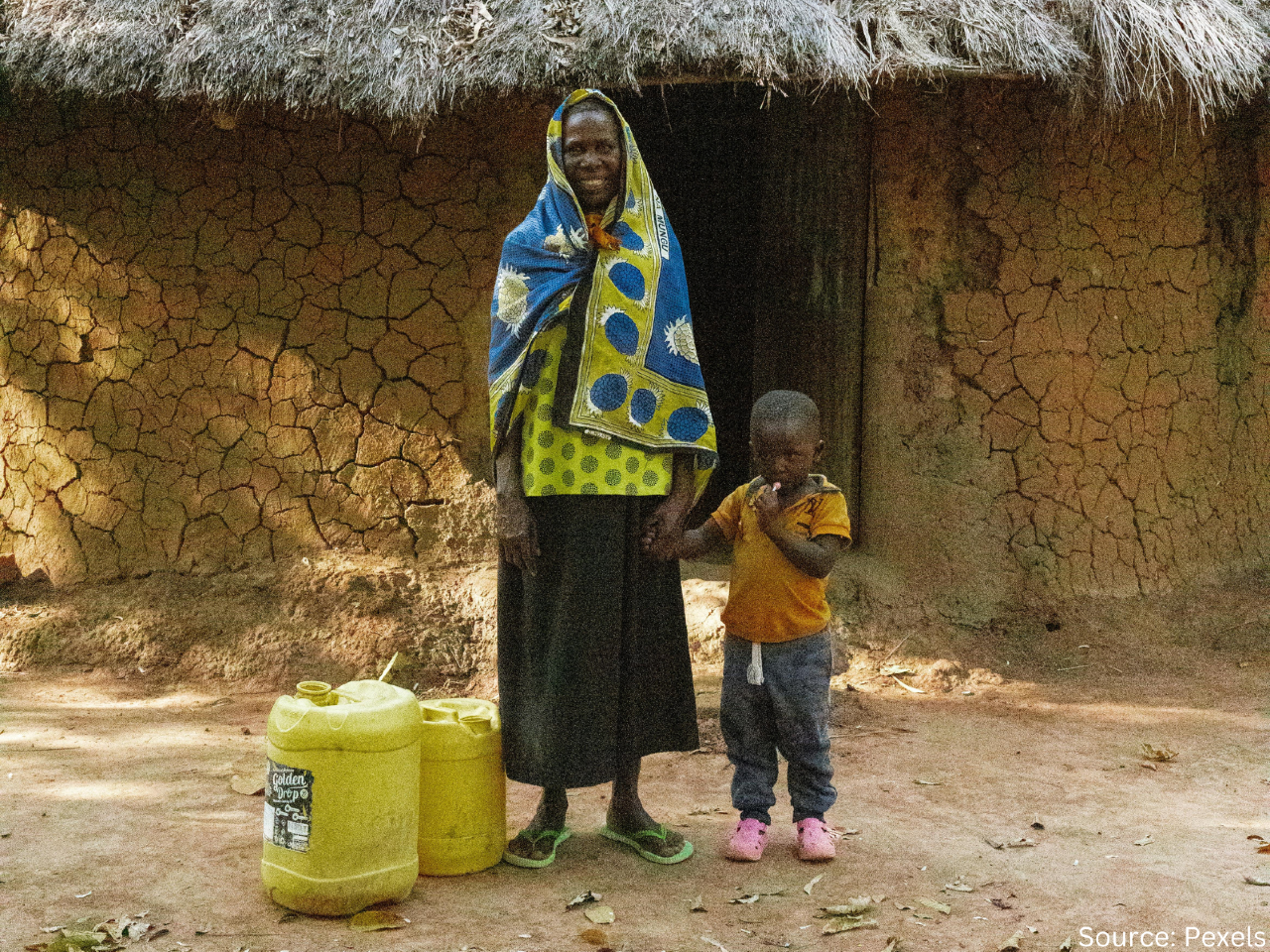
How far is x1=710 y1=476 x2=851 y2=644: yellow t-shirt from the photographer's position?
2.72 metres

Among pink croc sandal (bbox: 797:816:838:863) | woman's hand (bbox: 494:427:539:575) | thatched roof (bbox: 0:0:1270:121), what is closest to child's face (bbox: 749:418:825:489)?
woman's hand (bbox: 494:427:539:575)

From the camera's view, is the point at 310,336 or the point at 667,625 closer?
the point at 667,625

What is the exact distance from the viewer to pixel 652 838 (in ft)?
9.07

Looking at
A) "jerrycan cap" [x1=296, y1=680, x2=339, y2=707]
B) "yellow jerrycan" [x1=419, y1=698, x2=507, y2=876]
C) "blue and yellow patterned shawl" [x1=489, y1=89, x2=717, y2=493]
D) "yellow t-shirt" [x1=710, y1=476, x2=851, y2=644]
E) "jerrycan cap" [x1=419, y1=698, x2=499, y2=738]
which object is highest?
"blue and yellow patterned shawl" [x1=489, y1=89, x2=717, y2=493]

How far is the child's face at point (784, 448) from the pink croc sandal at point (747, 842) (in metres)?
0.84

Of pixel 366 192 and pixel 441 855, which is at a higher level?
pixel 366 192

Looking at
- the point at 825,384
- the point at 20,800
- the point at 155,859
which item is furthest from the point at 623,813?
the point at 825,384

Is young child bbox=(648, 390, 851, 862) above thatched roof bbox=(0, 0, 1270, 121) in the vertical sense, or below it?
below

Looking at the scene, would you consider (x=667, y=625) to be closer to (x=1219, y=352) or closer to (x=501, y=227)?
(x=501, y=227)

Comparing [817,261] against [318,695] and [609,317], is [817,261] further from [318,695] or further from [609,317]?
[318,695]

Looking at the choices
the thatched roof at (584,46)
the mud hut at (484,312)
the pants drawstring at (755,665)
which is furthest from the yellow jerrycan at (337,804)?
the thatched roof at (584,46)

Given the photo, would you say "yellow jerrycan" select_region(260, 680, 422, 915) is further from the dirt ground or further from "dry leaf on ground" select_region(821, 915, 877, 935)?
Answer: "dry leaf on ground" select_region(821, 915, 877, 935)

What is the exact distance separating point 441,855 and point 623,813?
0.46m

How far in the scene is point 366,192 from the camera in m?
4.54
